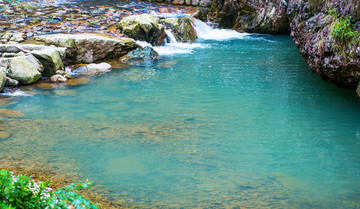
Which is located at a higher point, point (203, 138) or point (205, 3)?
point (205, 3)

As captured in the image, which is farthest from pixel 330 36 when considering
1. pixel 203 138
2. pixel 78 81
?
pixel 78 81

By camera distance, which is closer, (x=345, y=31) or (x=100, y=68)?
(x=345, y=31)

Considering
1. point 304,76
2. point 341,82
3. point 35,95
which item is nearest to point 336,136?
point 341,82

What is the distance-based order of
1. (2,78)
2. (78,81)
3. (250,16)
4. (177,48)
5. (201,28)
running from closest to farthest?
(2,78)
(78,81)
(177,48)
(201,28)
(250,16)

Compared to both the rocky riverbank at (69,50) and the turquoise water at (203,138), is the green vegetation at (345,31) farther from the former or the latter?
the rocky riverbank at (69,50)

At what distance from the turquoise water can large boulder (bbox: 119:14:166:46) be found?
4.83 meters

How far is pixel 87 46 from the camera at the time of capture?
12477 mm

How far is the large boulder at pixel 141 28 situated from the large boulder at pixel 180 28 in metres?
1.70

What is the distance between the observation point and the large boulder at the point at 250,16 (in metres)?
19.8

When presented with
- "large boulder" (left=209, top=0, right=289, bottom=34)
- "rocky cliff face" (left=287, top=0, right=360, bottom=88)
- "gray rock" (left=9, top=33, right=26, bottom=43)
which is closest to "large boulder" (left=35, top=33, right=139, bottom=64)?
"gray rock" (left=9, top=33, right=26, bottom=43)

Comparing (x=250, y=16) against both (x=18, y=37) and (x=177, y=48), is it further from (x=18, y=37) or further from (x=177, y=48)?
(x=18, y=37)

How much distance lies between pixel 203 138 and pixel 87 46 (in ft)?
26.1

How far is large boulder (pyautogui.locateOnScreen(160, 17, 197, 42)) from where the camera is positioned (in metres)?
17.2

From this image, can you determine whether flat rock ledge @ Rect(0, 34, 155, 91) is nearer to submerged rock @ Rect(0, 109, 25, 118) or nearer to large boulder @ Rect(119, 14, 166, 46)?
large boulder @ Rect(119, 14, 166, 46)
